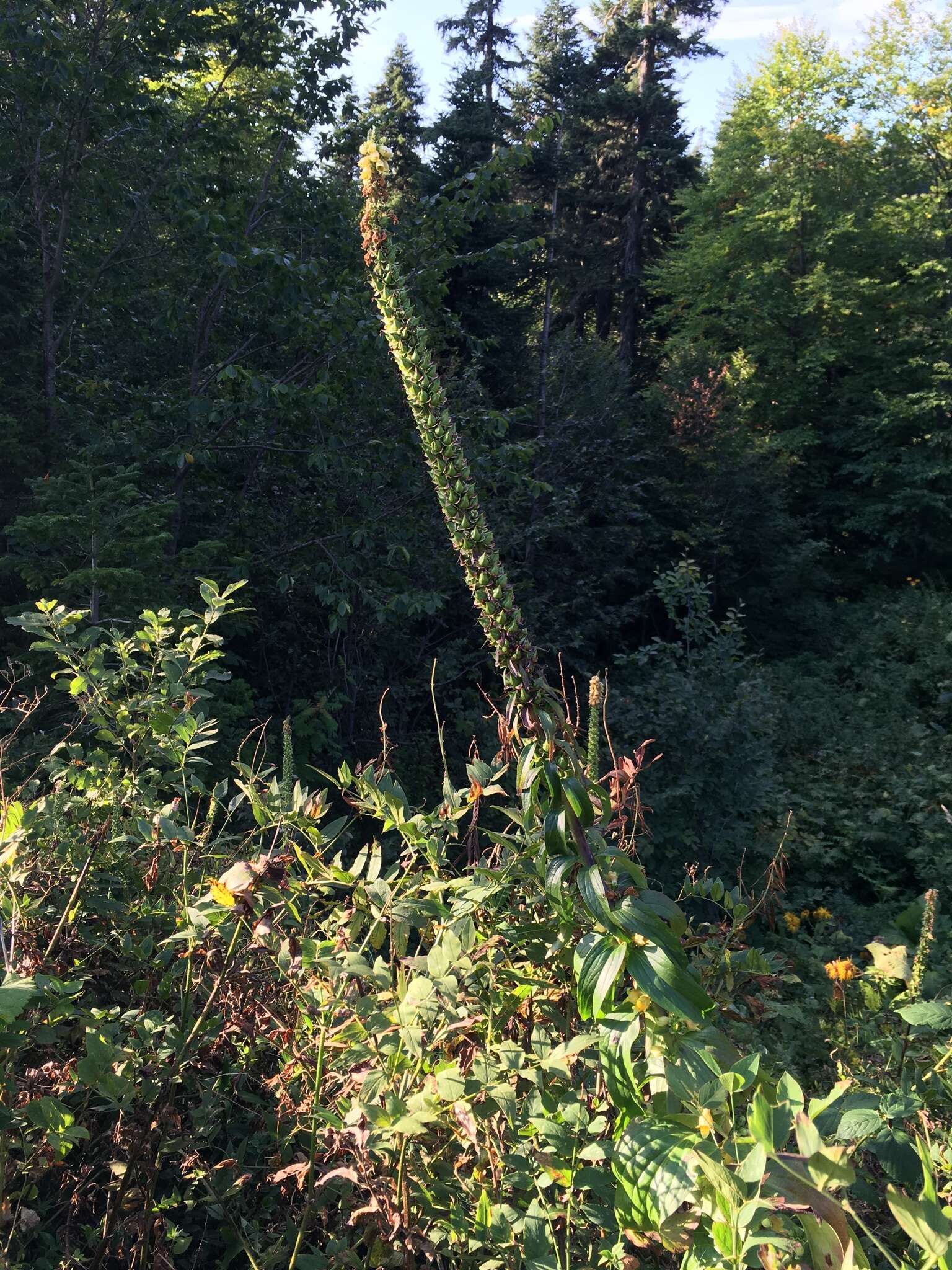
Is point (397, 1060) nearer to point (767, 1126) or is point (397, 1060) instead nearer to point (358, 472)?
point (767, 1126)

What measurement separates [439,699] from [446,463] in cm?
711

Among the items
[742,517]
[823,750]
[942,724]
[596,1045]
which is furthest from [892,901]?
[742,517]

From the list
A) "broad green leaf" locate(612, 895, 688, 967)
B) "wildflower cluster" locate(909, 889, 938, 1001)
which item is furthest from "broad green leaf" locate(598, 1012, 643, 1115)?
"wildflower cluster" locate(909, 889, 938, 1001)

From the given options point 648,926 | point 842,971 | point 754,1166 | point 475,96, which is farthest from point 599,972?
point 475,96

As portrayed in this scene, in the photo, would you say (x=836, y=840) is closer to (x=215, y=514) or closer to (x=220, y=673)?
(x=215, y=514)

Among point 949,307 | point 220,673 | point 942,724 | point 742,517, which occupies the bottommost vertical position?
point 942,724

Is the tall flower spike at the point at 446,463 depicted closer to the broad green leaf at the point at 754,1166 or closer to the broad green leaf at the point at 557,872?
the broad green leaf at the point at 557,872

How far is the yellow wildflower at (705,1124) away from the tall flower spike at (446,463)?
589 mm

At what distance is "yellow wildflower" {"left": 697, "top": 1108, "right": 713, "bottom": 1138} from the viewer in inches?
44.4

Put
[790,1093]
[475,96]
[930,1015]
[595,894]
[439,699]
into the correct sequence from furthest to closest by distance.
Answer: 1. [475,96]
2. [439,699]
3. [930,1015]
4. [595,894]
5. [790,1093]

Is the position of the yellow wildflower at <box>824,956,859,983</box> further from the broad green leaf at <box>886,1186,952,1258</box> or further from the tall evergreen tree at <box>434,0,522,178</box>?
the tall evergreen tree at <box>434,0,522,178</box>

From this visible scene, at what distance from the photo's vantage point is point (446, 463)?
4.75 ft

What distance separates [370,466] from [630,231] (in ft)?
66.4

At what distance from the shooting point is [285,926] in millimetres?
2217
